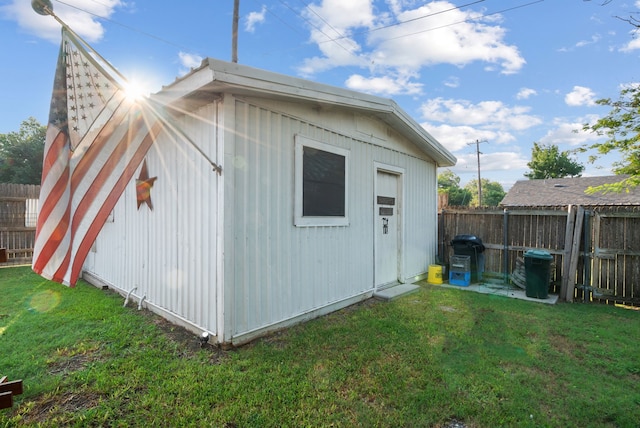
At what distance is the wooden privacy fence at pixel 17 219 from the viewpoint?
7992mm

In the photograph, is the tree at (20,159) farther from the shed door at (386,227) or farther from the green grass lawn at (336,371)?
the shed door at (386,227)

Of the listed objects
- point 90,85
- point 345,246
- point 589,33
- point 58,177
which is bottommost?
point 345,246

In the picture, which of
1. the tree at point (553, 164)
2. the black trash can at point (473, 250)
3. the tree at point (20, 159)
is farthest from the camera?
the tree at point (553, 164)

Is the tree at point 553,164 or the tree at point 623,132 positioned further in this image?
the tree at point 553,164

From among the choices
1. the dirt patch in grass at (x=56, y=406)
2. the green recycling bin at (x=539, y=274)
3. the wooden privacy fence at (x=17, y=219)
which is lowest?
the dirt patch in grass at (x=56, y=406)

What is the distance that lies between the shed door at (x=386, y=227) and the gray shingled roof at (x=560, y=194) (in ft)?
60.3

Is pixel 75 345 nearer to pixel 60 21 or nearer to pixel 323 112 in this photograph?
pixel 60 21

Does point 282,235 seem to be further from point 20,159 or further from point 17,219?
point 20,159

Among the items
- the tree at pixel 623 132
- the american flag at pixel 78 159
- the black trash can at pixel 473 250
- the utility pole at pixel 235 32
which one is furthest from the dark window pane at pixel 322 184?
the tree at pixel 623 132

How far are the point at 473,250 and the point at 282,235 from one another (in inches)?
196

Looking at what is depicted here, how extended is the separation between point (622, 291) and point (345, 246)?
16.0 ft

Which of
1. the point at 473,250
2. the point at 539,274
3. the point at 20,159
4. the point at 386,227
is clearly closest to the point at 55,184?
the point at 386,227

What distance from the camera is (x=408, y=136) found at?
A: 6.30m

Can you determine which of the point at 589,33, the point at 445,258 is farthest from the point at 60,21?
the point at 589,33
